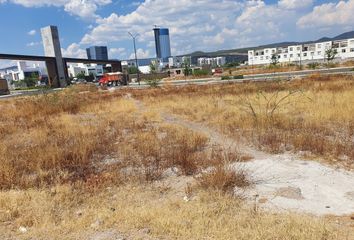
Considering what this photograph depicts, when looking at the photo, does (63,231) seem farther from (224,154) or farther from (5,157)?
(5,157)

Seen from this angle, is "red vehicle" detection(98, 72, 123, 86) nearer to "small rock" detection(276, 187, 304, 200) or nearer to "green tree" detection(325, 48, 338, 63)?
"green tree" detection(325, 48, 338, 63)

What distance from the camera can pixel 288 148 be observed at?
24.1 ft

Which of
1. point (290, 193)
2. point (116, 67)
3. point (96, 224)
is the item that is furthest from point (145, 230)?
point (116, 67)

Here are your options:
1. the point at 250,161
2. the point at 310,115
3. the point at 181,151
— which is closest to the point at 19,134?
the point at 181,151

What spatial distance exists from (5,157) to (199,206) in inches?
221

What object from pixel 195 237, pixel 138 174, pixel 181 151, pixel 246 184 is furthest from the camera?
pixel 181 151

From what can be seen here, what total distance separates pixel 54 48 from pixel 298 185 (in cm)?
6968

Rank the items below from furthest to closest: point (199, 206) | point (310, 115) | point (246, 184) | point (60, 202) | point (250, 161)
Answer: point (310, 115) < point (250, 161) < point (246, 184) < point (60, 202) < point (199, 206)

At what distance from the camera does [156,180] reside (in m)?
5.80

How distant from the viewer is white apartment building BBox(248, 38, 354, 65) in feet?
351

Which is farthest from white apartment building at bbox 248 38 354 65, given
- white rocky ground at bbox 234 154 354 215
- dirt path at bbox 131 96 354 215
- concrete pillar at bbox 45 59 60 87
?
white rocky ground at bbox 234 154 354 215

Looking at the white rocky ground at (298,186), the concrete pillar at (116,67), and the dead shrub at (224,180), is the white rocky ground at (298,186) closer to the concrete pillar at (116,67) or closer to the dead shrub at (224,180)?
the dead shrub at (224,180)

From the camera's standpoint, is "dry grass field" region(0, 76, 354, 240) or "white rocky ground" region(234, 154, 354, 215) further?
"white rocky ground" region(234, 154, 354, 215)

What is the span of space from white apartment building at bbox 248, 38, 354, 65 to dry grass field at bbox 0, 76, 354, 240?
310 feet
